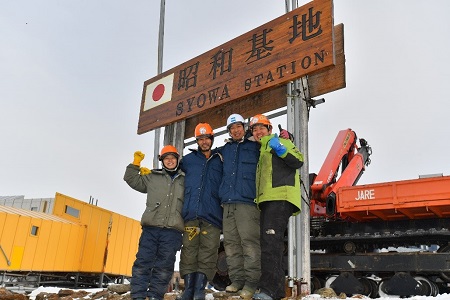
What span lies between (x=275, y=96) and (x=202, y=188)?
8.70 ft

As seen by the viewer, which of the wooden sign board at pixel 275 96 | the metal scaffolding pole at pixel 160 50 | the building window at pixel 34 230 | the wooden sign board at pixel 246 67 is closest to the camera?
the wooden sign board at pixel 246 67

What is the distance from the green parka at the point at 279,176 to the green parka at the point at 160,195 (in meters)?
0.88

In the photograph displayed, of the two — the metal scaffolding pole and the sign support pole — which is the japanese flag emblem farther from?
the sign support pole

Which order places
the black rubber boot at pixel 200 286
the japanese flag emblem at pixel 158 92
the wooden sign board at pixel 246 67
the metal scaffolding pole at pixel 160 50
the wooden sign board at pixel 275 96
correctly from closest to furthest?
the black rubber boot at pixel 200 286 < the wooden sign board at pixel 246 67 < the wooden sign board at pixel 275 96 < the metal scaffolding pole at pixel 160 50 < the japanese flag emblem at pixel 158 92

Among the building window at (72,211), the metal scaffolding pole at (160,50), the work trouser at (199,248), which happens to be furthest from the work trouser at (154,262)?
the building window at (72,211)

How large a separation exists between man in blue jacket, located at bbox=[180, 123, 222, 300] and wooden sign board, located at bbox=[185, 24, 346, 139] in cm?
205

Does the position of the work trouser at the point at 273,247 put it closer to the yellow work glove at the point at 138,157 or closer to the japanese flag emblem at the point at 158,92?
the yellow work glove at the point at 138,157

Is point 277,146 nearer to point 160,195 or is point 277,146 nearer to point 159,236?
point 160,195

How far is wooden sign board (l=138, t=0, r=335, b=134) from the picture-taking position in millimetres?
5520

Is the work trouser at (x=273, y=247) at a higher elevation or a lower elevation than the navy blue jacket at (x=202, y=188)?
lower

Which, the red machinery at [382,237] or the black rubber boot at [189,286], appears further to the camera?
the red machinery at [382,237]

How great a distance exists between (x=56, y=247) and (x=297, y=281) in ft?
32.7

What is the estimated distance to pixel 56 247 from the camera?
12969 mm

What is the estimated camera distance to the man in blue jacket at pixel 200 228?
4438mm
